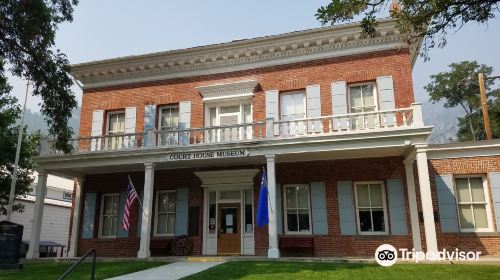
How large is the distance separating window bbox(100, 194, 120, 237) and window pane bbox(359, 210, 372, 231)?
1039 cm

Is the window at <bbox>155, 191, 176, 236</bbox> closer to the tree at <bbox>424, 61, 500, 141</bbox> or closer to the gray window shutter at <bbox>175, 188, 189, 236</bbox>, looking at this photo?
the gray window shutter at <bbox>175, 188, 189, 236</bbox>

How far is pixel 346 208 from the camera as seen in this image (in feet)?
50.8

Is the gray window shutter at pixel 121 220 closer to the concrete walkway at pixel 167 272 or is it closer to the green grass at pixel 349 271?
the concrete walkway at pixel 167 272

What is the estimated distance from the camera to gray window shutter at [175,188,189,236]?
1698 centimetres

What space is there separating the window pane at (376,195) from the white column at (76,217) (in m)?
12.6

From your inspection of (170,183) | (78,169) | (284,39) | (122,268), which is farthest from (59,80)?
(284,39)

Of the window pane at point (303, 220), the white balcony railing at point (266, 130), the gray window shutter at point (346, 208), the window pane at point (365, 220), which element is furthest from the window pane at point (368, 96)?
the window pane at point (303, 220)

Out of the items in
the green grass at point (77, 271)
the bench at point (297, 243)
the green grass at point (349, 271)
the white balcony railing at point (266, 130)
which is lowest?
the green grass at point (77, 271)

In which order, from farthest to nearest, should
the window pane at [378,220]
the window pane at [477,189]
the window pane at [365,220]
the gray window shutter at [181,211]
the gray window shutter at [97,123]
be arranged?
the gray window shutter at [97,123]
the gray window shutter at [181,211]
the window pane at [365,220]
the window pane at [378,220]
the window pane at [477,189]

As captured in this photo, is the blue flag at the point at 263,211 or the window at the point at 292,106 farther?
the window at the point at 292,106

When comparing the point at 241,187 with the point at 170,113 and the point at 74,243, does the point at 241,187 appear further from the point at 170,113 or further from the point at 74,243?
the point at 74,243

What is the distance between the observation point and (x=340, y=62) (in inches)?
655

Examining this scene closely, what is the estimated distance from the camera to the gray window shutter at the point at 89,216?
1827 centimetres

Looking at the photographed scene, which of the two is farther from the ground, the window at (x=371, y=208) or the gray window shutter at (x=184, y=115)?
the gray window shutter at (x=184, y=115)
